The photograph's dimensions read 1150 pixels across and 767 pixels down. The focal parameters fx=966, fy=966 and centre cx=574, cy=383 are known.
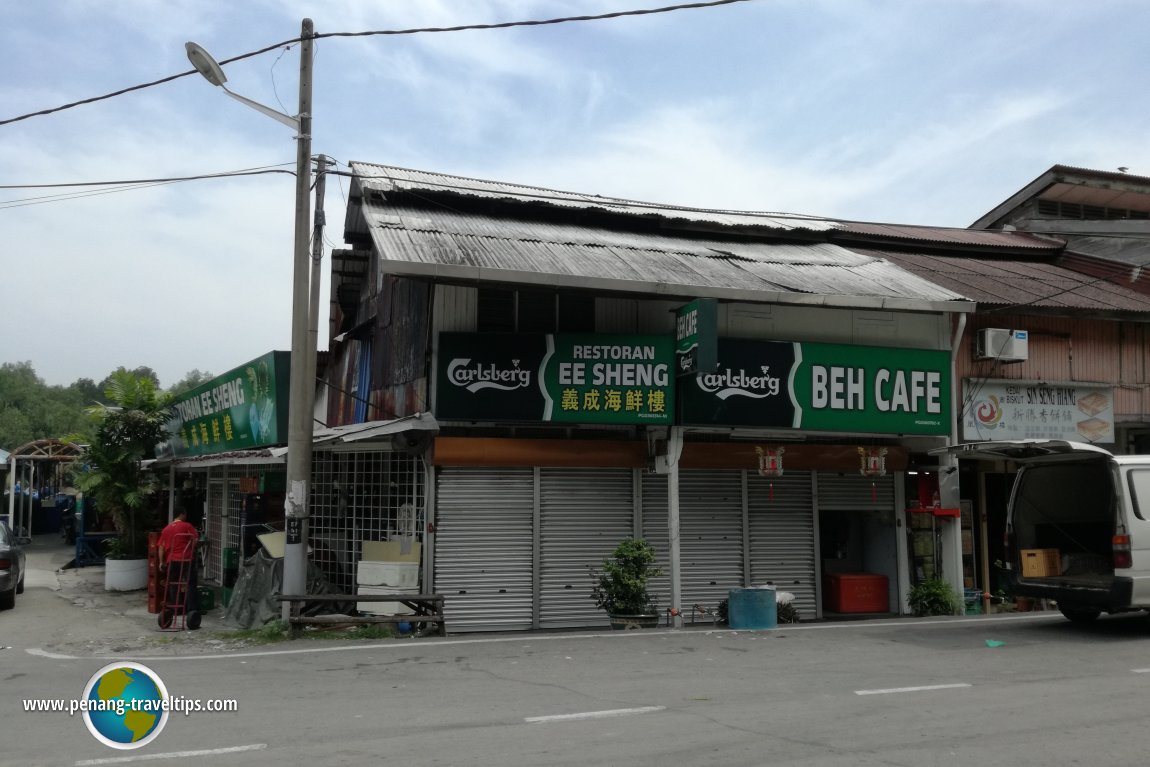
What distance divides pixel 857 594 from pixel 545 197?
28.4 ft

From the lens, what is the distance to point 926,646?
11.3m

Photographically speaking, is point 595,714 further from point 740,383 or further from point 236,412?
point 236,412

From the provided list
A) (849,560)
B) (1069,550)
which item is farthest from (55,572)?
(1069,550)

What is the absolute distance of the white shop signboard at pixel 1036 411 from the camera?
16594 millimetres

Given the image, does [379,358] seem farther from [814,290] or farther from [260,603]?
[814,290]

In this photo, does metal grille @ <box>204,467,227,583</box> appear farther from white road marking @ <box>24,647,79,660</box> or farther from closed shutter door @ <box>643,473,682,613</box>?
closed shutter door @ <box>643,473,682,613</box>

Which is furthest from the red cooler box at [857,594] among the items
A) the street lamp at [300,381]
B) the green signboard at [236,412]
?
the green signboard at [236,412]

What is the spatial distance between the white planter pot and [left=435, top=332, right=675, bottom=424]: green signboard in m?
9.87

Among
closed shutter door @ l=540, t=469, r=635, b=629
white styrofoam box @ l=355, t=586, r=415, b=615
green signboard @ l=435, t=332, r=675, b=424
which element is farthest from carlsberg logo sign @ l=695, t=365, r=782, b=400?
white styrofoam box @ l=355, t=586, r=415, b=615

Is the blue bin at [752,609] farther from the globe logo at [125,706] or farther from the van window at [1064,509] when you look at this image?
the globe logo at [125,706]

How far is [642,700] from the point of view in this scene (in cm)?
827

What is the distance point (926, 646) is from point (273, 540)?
9.10 metres

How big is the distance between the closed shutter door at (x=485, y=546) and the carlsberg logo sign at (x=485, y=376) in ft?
4.11

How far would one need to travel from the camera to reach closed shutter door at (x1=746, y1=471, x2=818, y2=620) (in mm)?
14898
